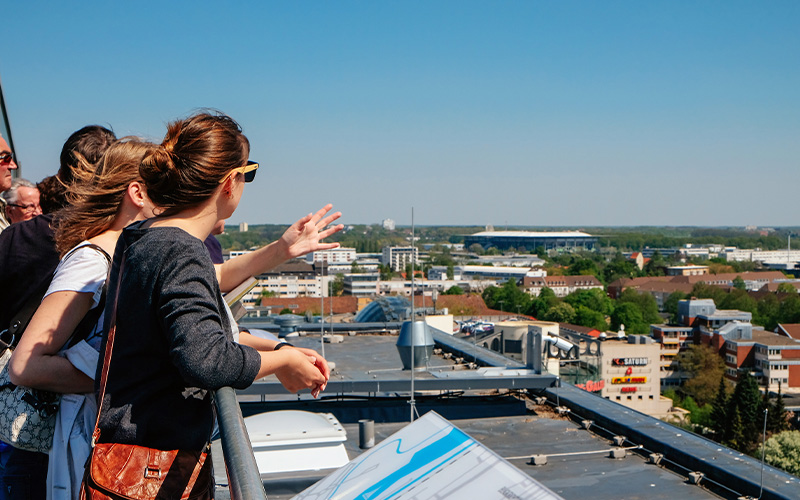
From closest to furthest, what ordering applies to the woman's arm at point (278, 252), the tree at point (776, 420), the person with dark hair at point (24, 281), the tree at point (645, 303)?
the person with dark hair at point (24, 281) < the woman's arm at point (278, 252) < the tree at point (776, 420) < the tree at point (645, 303)

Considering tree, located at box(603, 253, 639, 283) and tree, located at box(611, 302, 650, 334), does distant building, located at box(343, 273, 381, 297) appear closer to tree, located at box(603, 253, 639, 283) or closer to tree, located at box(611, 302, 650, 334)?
tree, located at box(611, 302, 650, 334)

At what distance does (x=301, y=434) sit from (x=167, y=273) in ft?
10.3

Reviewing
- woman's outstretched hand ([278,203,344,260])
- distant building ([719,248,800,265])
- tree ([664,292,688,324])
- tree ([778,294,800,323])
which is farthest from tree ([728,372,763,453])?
distant building ([719,248,800,265])

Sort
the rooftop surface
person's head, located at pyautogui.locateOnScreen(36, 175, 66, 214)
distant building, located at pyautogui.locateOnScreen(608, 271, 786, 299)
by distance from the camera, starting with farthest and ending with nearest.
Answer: distant building, located at pyautogui.locateOnScreen(608, 271, 786, 299), the rooftop surface, person's head, located at pyautogui.locateOnScreen(36, 175, 66, 214)

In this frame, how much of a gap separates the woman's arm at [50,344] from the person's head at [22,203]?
220 cm

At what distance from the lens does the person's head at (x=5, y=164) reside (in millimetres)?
2899

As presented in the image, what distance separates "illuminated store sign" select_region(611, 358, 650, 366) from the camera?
161 ft

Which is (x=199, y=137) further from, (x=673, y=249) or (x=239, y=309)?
(x=673, y=249)

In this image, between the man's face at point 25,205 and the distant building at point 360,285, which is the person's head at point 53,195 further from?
the distant building at point 360,285

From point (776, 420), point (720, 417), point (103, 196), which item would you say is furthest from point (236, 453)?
point (720, 417)

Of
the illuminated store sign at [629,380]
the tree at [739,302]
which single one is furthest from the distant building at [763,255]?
the illuminated store sign at [629,380]

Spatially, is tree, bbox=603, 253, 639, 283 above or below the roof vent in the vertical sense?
below

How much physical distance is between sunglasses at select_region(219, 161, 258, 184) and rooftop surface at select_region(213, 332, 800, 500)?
8.11 feet

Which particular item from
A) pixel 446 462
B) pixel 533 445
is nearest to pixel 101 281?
pixel 446 462
